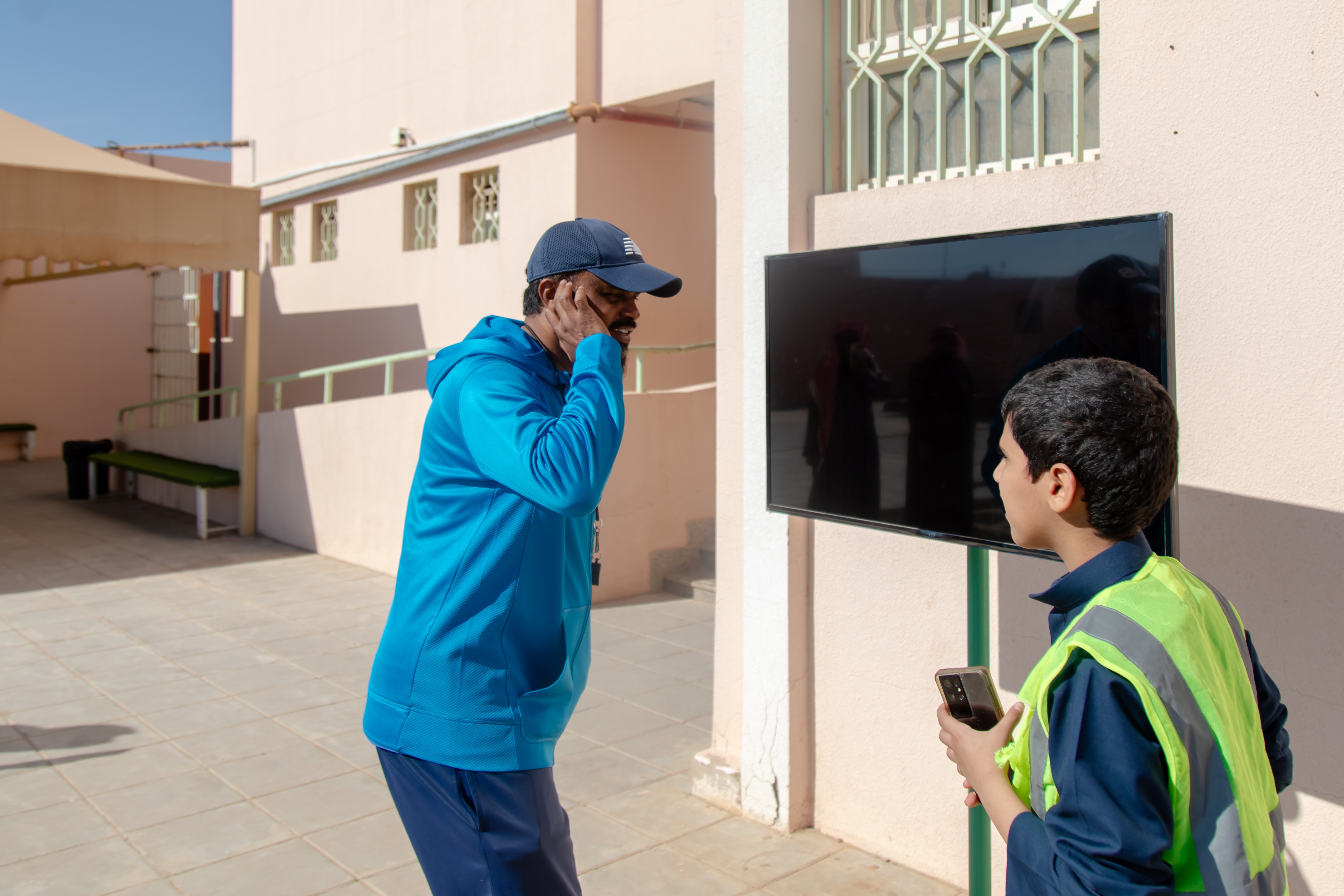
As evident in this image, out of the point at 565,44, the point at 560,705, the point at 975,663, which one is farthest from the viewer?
the point at 565,44

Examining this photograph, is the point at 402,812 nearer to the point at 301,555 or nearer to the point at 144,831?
the point at 144,831

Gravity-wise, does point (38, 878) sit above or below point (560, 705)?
below

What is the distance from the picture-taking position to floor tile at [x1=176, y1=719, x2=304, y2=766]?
4.82 m

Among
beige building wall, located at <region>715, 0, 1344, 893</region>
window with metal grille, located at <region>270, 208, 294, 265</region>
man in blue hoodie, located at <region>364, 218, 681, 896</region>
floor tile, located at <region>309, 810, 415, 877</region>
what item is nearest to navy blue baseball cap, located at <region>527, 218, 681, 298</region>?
man in blue hoodie, located at <region>364, 218, 681, 896</region>

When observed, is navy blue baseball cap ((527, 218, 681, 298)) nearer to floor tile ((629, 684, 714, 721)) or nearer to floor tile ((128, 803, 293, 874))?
floor tile ((128, 803, 293, 874))

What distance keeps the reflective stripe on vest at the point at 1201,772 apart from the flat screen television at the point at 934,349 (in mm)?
1068

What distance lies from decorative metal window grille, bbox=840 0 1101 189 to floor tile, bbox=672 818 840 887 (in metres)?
2.39

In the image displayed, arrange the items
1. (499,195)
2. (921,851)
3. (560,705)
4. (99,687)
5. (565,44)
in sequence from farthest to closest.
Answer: (499,195)
(565,44)
(99,687)
(921,851)
(560,705)

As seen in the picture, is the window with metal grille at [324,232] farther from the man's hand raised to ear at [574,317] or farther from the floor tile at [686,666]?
the man's hand raised to ear at [574,317]

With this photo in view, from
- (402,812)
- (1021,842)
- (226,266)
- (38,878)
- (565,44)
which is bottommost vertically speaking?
(38,878)

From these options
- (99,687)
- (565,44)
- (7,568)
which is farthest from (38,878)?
(565,44)

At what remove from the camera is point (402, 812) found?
1.95 m

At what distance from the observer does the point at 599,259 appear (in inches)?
77.5

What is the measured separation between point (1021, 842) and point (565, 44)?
8634 mm
